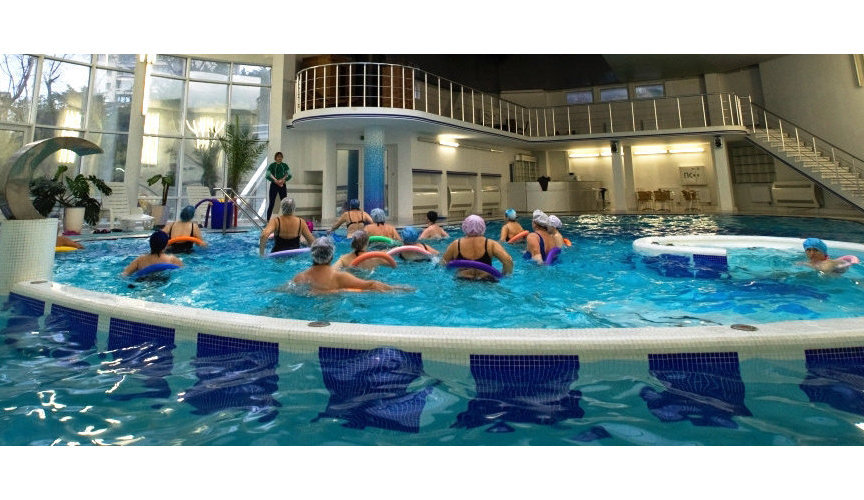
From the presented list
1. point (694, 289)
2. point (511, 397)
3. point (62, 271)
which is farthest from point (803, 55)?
point (62, 271)

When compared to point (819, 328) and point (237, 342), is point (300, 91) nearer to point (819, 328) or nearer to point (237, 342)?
point (237, 342)

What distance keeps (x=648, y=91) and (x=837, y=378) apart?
1938 centimetres

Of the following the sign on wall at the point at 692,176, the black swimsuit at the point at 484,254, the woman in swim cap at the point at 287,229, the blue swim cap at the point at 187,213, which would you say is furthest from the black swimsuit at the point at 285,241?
the sign on wall at the point at 692,176

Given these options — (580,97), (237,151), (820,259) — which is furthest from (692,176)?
(237,151)

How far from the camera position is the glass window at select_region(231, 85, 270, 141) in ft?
45.1

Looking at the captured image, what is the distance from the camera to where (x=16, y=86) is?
1112cm

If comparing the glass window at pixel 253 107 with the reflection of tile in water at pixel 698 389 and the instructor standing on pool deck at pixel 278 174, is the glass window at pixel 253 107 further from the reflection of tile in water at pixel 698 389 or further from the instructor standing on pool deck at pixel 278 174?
the reflection of tile in water at pixel 698 389

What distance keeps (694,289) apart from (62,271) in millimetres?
7707

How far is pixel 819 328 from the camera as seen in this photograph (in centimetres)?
228

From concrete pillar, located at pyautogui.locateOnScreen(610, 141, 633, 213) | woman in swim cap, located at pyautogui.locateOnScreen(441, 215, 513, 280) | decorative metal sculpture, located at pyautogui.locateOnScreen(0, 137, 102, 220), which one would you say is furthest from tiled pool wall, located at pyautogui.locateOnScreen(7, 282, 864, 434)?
concrete pillar, located at pyautogui.locateOnScreen(610, 141, 633, 213)

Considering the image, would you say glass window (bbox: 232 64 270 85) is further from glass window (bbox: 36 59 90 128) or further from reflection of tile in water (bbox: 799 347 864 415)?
reflection of tile in water (bbox: 799 347 864 415)

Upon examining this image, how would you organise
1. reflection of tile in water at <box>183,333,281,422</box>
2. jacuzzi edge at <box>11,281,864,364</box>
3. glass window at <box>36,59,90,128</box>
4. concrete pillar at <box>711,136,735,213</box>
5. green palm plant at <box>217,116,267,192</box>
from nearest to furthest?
1. reflection of tile in water at <box>183,333,281,422</box>
2. jacuzzi edge at <box>11,281,864,364</box>
3. glass window at <box>36,59,90,128</box>
4. green palm plant at <box>217,116,267,192</box>
5. concrete pillar at <box>711,136,735,213</box>

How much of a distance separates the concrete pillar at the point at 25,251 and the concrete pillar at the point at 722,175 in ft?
57.2

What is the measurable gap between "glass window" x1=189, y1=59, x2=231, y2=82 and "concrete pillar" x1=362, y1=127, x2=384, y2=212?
5493 mm
